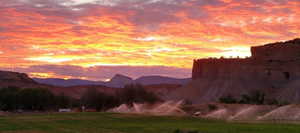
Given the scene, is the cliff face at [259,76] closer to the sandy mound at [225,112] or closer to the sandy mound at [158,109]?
the sandy mound at [158,109]

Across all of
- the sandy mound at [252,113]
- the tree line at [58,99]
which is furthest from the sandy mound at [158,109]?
the tree line at [58,99]

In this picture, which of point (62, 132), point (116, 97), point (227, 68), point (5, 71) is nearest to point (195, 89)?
point (227, 68)

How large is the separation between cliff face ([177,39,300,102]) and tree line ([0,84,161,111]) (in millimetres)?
15879

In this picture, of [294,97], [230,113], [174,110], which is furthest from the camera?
[294,97]

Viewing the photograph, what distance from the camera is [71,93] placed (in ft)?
579

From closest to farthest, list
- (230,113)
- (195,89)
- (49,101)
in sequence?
(230,113) → (49,101) → (195,89)

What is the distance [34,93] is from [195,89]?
47.5 m

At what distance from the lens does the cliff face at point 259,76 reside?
4515 inches

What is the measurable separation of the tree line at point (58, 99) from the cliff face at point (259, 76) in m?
15.9

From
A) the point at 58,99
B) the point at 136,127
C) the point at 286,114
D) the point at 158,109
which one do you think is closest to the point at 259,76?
the point at 158,109

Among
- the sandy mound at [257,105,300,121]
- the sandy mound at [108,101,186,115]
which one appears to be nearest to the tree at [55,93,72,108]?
the sandy mound at [108,101,186,115]

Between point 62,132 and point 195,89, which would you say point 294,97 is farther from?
point 62,132

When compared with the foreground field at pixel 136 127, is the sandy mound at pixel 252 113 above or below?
below

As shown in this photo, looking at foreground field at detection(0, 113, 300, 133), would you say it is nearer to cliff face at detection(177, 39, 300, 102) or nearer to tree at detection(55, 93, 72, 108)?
cliff face at detection(177, 39, 300, 102)
